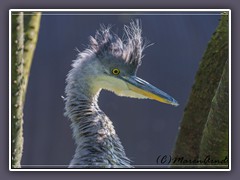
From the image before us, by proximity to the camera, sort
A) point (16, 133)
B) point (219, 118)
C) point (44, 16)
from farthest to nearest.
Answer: point (44, 16) → point (16, 133) → point (219, 118)

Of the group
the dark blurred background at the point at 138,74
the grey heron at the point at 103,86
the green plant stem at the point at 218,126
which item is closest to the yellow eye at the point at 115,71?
the grey heron at the point at 103,86

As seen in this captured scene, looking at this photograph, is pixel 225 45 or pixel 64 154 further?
pixel 64 154

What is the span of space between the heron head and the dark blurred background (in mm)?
81

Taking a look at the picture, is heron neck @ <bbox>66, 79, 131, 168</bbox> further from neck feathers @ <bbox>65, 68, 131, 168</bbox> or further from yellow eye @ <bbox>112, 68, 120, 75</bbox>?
yellow eye @ <bbox>112, 68, 120, 75</bbox>

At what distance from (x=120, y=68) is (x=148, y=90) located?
0.56 feet

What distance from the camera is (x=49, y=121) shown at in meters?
2.41

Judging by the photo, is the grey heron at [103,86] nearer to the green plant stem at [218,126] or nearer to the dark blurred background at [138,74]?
the dark blurred background at [138,74]

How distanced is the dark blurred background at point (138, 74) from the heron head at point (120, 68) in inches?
3.2

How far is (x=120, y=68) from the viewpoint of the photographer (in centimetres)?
227

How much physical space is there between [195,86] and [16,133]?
0.85 metres

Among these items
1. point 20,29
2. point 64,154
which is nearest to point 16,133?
point 64,154

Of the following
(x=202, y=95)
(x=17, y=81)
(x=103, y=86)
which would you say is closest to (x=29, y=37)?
(x=17, y=81)

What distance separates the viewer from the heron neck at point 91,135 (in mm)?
2176
